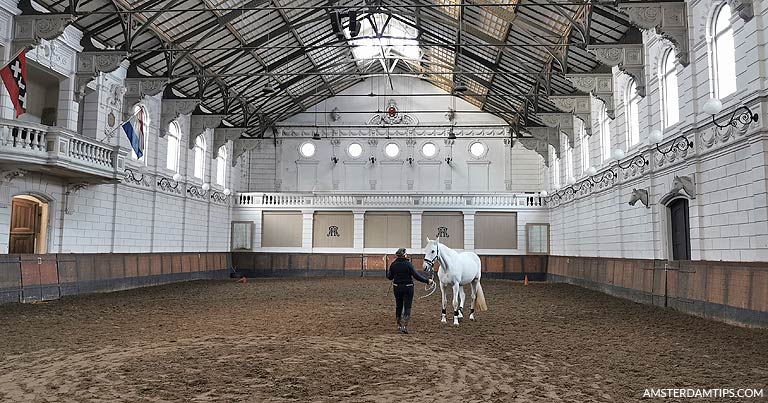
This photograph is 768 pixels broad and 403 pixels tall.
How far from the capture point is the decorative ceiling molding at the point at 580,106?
23.6 m

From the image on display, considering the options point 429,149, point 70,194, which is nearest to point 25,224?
point 70,194

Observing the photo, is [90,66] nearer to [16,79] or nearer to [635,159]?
[16,79]

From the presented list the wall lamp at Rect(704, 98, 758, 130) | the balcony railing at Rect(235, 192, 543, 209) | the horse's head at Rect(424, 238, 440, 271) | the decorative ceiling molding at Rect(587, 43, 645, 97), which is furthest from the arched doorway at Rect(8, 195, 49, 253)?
the wall lamp at Rect(704, 98, 758, 130)

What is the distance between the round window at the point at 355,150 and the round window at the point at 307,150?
261 cm

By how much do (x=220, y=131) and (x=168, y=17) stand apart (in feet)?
39.5

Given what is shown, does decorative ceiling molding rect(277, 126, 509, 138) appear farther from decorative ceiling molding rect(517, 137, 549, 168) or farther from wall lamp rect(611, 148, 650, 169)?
wall lamp rect(611, 148, 650, 169)

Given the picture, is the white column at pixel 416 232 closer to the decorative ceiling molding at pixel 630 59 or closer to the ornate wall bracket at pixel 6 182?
the decorative ceiling molding at pixel 630 59

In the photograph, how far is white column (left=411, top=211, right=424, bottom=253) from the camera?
110ft

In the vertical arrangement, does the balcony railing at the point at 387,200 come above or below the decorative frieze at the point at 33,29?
below

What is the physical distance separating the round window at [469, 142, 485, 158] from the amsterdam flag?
2710cm

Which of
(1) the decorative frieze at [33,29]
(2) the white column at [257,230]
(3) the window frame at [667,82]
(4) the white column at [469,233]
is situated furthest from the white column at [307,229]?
(3) the window frame at [667,82]

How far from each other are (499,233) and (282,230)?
14.3m

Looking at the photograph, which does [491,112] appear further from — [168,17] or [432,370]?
[432,370]

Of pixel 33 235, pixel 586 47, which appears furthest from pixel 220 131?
pixel 586 47
